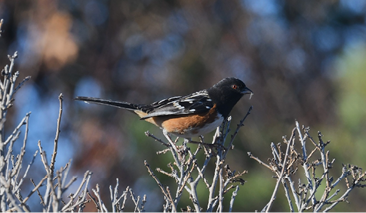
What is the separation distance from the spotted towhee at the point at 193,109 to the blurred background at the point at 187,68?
2907 mm

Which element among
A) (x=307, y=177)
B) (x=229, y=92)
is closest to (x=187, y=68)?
(x=229, y=92)

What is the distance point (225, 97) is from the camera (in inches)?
147

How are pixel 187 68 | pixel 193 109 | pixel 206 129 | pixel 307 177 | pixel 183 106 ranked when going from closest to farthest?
pixel 307 177 → pixel 206 129 → pixel 193 109 → pixel 183 106 → pixel 187 68

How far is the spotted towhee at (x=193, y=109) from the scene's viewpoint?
3521 millimetres

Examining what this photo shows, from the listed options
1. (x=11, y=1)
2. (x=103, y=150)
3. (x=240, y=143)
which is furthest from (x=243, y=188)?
(x=11, y=1)

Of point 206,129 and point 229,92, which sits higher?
point 229,92

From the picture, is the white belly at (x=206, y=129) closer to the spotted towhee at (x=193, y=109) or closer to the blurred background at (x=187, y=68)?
the spotted towhee at (x=193, y=109)

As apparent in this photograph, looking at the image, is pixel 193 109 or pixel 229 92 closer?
pixel 193 109

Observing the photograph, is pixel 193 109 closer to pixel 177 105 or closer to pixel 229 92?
pixel 177 105

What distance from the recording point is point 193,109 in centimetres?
363

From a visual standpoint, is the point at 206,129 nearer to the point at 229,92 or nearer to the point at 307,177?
the point at 229,92

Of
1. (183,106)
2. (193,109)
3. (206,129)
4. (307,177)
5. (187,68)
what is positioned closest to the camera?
(307,177)

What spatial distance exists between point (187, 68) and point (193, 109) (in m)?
5.25

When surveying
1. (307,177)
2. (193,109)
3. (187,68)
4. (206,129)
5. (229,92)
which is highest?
(187,68)
